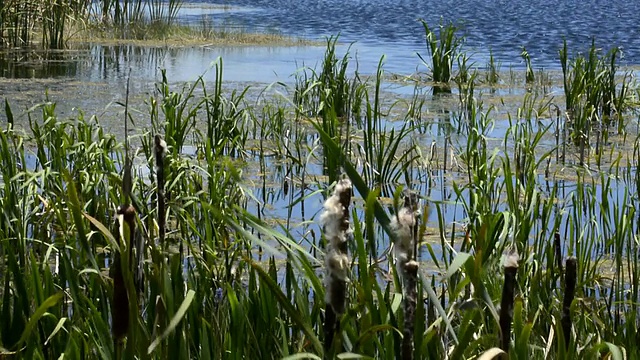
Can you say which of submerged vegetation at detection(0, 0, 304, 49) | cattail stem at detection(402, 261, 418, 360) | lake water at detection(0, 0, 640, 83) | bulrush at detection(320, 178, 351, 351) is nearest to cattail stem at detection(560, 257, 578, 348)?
cattail stem at detection(402, 261, 418, 360)

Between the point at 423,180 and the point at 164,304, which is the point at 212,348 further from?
the point at 423,180

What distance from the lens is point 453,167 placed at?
5.54m

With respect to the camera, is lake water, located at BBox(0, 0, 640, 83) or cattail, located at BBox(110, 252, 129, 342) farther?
lake water, located at BBox(0, 0, 640, 83)

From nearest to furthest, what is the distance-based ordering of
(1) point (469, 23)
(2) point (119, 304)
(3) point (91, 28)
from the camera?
(2) point (119, 304) → (3) point (91, 28) → (1) point (469, 23)

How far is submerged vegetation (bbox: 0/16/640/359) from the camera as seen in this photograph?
56.2 inches

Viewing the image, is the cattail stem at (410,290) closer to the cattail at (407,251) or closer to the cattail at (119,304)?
the cattail at (407,251)

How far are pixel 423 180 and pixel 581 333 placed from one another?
2.63m

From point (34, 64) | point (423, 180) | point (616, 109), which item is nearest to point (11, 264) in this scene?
point (423, 180)

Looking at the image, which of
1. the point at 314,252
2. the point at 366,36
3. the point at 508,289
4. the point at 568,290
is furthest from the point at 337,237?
the point at 366,36

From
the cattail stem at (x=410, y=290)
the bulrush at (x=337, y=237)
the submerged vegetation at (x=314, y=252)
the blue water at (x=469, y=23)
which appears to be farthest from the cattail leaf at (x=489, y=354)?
the blue water at (x=469, y=23)

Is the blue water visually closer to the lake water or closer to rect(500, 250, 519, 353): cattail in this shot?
the lake water

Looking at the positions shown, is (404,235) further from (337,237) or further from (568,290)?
(568,290)

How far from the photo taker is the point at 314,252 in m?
3.89

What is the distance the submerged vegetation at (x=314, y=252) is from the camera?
56.2 inches
